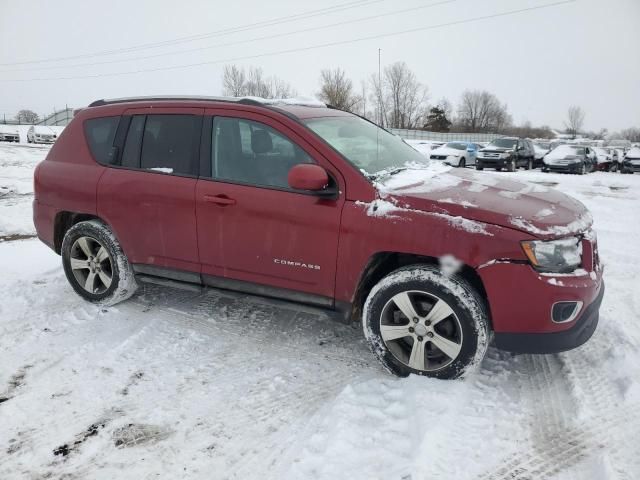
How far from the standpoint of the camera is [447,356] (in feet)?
9.41

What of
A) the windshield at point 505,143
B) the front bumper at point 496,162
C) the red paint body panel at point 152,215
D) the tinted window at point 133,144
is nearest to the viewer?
the red paint body panel at point 152,215

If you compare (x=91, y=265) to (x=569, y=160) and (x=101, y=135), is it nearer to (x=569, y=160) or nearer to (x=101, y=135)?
(x=101, y=135)

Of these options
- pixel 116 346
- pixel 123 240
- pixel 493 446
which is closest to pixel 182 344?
pixel 116 346

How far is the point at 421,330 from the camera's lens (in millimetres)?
2855

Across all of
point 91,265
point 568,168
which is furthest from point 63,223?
point 568,168

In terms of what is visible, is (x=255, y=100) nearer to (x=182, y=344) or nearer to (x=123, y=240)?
(x=123, y=240)

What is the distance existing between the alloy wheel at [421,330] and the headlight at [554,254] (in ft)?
1.85

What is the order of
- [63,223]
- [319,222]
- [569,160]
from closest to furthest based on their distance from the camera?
[319,222] < [63,223] < [569,160]

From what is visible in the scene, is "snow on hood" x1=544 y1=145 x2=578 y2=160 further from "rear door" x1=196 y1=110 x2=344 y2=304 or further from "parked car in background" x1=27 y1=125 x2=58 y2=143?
"parked car in background" x1=27 y1=125 x2=58 y2=143

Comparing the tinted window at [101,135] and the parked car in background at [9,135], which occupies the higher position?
the parked car in background at [9,135]

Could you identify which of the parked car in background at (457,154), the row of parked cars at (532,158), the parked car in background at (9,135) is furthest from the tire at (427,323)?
the parked car in background at (9,135)

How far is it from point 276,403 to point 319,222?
3.83ft

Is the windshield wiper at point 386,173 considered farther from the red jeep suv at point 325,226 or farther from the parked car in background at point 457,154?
the parked car in background at point 457,154

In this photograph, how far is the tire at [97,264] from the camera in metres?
3.94
